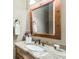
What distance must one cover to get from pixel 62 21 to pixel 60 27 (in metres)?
0.10

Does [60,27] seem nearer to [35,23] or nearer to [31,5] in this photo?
[35,23]

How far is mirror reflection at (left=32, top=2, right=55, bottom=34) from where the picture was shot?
223 cm

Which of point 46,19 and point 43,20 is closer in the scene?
point 46,19

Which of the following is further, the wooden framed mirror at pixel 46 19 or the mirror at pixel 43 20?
the mirror at pixel 43 20

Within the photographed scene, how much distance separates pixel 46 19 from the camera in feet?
7.95

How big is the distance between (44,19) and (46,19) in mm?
85

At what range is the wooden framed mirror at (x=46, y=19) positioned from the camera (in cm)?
207

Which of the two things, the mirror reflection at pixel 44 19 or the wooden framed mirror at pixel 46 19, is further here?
the mirror reflection at pixel 44 19

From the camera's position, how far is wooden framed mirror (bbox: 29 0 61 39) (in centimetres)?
207

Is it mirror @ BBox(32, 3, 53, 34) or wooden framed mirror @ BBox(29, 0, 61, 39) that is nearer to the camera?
wooden framed mirror @ BBox(29, 0, 61, 39)

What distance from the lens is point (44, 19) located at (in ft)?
8.20

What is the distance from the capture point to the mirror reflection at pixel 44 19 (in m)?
2.23
